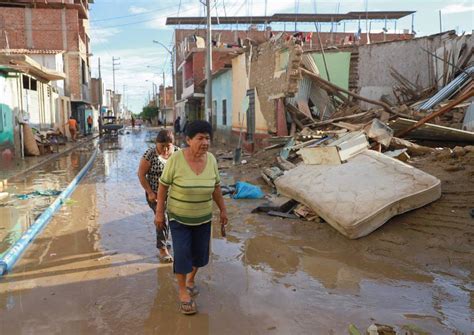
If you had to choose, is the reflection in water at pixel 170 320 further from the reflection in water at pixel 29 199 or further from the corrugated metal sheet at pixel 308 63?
the corrugated metal sheet at pixel 308 63

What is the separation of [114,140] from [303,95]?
20.6 metres

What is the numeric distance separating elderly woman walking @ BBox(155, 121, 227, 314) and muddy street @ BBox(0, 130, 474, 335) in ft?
1.46

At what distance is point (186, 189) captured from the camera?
3.78 meters

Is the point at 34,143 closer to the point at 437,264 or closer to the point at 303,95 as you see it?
the point at 303,95

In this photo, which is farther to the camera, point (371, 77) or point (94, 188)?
point (371, 77)

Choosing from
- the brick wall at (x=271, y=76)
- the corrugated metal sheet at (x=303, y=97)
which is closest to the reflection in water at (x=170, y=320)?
the brick wall at (x=271, y=76)

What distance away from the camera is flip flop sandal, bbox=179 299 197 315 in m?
3.81

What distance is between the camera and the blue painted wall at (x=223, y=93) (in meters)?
23.7

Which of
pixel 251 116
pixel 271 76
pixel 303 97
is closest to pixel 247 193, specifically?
pixel 303 97

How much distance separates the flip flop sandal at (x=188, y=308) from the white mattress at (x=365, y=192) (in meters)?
2.57

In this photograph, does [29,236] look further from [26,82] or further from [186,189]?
[26,82]

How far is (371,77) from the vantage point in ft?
53.4

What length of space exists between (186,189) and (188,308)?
1.02m

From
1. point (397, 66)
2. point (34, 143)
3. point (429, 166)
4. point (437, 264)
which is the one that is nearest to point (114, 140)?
point (34, 143)
